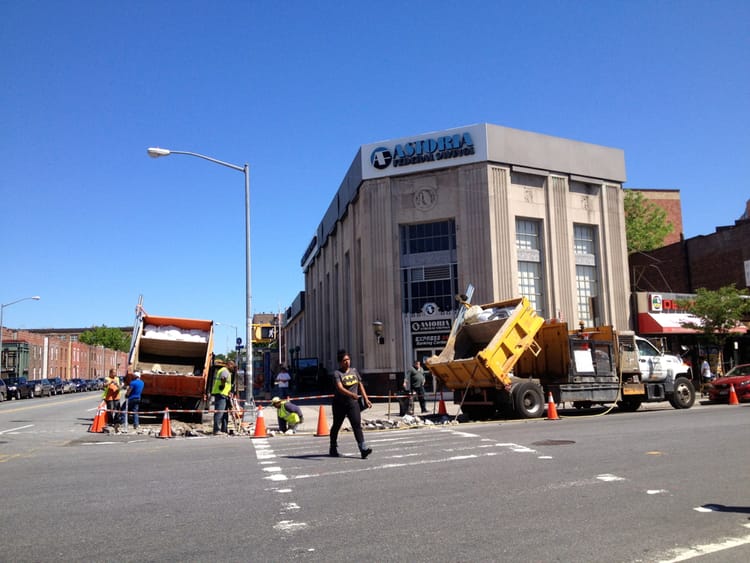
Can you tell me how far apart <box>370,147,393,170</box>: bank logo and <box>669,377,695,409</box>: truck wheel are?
1707cm

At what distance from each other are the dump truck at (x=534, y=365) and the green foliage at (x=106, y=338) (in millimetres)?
128718

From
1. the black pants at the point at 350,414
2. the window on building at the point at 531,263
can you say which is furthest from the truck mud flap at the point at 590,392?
the window on building at the point at 531,263

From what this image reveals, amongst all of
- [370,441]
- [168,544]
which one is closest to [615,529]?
[168,544]

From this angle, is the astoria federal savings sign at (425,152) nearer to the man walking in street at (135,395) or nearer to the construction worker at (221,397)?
the construction worker at (221,397)

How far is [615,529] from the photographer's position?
5871 millimetres

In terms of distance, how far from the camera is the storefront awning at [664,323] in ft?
110

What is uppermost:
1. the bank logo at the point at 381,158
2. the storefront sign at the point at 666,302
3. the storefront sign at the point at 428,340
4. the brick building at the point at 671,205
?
the brick building at the point at 671,205

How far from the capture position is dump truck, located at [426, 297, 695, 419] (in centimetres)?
1733

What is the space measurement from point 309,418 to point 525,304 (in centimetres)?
859

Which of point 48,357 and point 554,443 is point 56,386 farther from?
point 554,443

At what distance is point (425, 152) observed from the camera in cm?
3173

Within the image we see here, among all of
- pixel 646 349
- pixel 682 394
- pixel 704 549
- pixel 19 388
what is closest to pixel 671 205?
pixel 682 394

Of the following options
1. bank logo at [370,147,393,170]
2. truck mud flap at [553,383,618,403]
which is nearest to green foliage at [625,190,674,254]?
bank logo at [370,147,393,170]

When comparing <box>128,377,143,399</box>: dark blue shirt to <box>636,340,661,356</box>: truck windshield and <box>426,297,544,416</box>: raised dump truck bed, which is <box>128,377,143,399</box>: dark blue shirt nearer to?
<box>426,297,544,416</box>: raised dump truck bed
